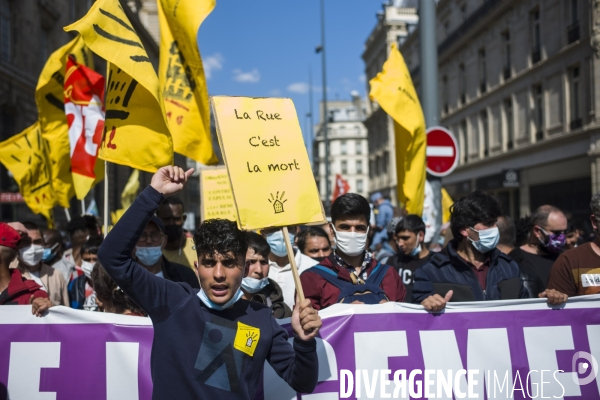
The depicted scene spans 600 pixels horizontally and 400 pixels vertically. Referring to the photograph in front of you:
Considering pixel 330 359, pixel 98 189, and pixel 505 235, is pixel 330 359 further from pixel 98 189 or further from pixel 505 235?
pixel 98 189

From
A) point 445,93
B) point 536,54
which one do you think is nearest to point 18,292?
point 536,54

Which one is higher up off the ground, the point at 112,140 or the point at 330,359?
the point at 112,140

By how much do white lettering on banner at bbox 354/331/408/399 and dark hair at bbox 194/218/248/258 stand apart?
1.31 meters

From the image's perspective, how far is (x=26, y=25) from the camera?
22.0 meters

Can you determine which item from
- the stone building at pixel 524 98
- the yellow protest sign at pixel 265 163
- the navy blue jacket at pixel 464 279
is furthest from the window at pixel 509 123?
the yellow protest sign at pixel 265 163

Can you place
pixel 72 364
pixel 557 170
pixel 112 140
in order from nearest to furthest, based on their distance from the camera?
pixel 72 364 < pixel 112 140 < pixel 557 170

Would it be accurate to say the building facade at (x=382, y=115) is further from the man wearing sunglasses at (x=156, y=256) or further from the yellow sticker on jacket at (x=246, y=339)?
the yellow sticker on jacket at (x=246, y=339)

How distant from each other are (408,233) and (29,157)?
17.9 ft

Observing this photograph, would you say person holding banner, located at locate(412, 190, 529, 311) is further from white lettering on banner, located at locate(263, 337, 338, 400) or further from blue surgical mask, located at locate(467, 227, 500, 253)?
white lettering on banner, located at locate(263, 337, 338, 400)

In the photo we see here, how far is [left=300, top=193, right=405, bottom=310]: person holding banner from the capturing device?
12.8 feet

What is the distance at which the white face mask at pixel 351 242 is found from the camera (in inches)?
154

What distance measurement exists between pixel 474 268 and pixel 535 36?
24.1m

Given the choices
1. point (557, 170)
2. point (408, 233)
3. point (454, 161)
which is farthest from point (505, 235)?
point (557, 170)

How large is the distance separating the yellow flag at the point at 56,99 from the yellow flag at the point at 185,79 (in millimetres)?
1673
